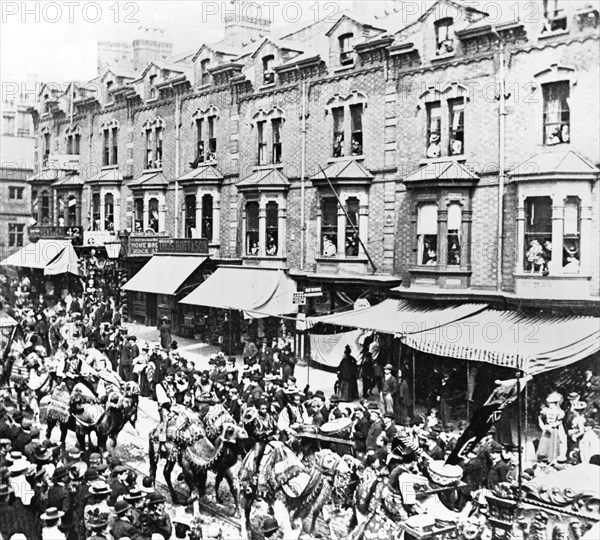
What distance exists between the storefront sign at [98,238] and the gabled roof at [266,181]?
177 inches

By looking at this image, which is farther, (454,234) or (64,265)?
(64,265)

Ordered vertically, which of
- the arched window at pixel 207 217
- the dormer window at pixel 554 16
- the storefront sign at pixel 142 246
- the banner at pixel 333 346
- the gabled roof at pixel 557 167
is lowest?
the banner at pixel 333 346

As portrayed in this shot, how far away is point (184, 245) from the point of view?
55.9ft

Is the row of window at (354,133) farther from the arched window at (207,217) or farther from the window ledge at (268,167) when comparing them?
the arched window at (207,217)

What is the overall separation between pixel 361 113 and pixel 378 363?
15.2 ft

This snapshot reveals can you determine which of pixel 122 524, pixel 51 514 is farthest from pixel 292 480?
pixel 51 514

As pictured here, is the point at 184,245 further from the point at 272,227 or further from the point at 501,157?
the point at 501,157

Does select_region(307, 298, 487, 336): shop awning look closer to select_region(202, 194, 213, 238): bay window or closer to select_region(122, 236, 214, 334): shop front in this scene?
select_region(122, 236, 214, 334): shop front

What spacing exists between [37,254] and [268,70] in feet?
25.5

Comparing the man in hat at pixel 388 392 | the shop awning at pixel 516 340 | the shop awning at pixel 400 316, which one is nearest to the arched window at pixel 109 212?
the shop awning at pixel 400 316

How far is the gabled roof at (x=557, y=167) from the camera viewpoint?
10.8 metres

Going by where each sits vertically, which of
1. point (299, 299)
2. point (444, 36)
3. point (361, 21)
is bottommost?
point (299, 299)

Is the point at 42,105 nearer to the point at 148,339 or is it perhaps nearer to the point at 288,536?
the point at 148,339

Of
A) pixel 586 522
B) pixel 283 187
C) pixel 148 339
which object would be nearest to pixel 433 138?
pixel 283 187
